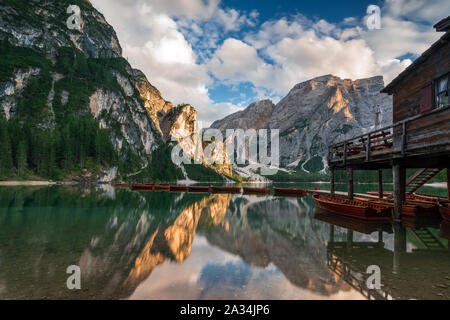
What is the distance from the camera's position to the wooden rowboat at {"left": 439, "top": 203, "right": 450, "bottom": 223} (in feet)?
64.2

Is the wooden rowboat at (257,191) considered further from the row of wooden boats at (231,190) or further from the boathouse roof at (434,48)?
the boathouse roof at (434,48)

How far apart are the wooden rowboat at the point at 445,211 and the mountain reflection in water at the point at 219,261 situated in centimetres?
353

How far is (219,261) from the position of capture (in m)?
10.4

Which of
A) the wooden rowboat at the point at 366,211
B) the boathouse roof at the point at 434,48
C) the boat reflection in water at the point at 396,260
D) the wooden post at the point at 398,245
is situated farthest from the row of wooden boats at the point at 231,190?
the boat reflection in water at the point at 396,260

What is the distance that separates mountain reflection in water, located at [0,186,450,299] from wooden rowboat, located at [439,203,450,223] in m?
3.53

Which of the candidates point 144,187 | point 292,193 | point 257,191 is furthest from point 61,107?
point 292,193

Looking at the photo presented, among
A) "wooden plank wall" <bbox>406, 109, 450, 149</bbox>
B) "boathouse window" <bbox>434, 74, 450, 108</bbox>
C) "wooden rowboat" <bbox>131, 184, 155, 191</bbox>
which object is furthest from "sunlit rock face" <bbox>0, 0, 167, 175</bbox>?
"boathouse window" <bbox>434, 74, 450, 108</bbox>

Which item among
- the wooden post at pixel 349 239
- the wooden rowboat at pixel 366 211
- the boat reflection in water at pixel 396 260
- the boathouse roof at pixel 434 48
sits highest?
the boathouse roof at pixel 434 48

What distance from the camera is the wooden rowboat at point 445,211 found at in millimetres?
19562

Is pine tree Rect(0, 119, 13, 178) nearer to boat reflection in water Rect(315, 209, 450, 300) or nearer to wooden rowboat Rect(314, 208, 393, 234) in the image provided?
wooden rowboat Rect(314, 208, 393, 234)

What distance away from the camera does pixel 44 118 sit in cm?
12212

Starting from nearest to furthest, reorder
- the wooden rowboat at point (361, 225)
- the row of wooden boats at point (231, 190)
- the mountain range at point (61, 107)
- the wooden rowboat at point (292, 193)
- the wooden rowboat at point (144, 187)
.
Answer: the wooden rowboat at point (361, 225)
the wooden rowboat at point (292, 193)
the row of wooden boats at point (231, 190)
the wooden rowboat at point (144, 187)
the mountain range at point (61, 107)

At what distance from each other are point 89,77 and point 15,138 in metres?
81.2
